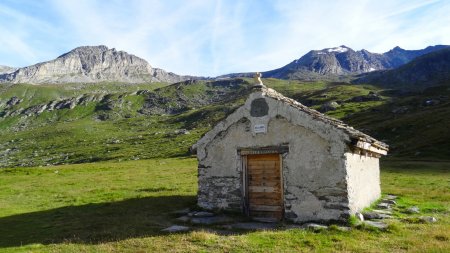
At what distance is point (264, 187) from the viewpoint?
16.2 m

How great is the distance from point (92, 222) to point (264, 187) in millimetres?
7193

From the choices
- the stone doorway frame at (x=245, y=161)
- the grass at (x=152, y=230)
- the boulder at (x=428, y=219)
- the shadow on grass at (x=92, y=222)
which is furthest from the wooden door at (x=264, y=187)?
the boulder at (x=428, y=219)

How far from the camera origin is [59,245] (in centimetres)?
1240

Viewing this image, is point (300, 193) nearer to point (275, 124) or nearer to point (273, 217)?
point (273, 217)

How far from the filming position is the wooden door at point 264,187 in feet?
52.1

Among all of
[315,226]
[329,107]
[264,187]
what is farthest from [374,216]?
[329,107]

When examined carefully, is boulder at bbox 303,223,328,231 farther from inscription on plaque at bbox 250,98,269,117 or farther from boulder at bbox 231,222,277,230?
inscription on plaque at bbox 250,98,269,117

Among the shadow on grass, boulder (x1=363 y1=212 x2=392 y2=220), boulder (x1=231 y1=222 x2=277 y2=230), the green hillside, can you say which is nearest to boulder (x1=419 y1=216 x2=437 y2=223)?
boulder (x1=363 y1=212 x2=392 y2=220)

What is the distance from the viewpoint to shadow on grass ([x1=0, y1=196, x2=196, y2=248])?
13469 mm

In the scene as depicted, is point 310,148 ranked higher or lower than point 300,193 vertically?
higher

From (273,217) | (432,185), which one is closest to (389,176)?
(432,185)

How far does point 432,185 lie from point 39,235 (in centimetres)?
2394

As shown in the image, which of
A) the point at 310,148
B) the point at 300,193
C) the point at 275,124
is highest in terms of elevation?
the point at 275,124

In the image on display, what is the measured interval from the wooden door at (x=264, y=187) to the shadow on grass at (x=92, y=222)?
11.8ft
